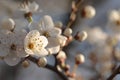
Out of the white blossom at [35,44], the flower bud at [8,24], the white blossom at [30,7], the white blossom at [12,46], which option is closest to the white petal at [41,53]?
the white blossom at [35,44]

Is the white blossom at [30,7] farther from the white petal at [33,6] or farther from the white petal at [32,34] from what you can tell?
the white petal at [32,34]

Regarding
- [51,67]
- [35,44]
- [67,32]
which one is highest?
[67,32]

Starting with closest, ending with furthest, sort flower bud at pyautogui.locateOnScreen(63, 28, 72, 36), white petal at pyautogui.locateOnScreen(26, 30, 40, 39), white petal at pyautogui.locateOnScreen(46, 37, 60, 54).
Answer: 1. white petal at pyautogui.locateOnScreen(26, 30, 40, 39)
2. white petal at pyautogui.locateOnScreen(46, 37, 60, 54)
3. flower bud at pyautogui.locateOnScreen(63, 28, 72, 36)

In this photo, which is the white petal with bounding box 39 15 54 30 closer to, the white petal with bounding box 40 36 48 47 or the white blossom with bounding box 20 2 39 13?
the white petal with bounding box 40 36 48 47

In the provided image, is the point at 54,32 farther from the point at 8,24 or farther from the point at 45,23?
the point at 8,24

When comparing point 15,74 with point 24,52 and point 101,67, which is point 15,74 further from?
point 24,52

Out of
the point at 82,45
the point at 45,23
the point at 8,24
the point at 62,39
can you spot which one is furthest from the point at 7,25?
the point at 82,45

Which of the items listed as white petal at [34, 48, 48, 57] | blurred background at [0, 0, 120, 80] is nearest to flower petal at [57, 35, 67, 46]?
white petal at [34, 48, 48, 57]
